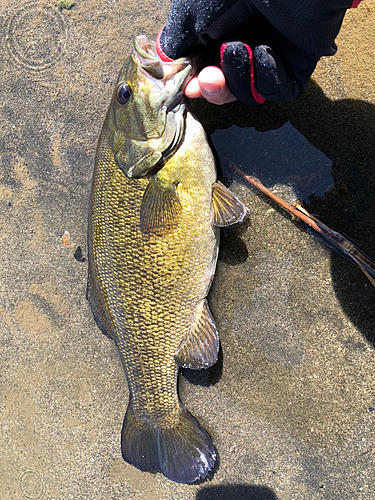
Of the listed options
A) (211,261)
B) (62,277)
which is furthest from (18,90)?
(211,261)

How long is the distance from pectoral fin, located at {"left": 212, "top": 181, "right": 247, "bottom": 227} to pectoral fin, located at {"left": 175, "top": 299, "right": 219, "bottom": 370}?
0.57 metres

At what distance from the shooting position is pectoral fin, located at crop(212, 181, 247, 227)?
7.33 feet

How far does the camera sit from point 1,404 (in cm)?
276

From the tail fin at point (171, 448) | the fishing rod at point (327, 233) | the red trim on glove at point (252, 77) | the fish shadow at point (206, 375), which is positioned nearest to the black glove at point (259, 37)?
the red trim on glove at point (252, 77)

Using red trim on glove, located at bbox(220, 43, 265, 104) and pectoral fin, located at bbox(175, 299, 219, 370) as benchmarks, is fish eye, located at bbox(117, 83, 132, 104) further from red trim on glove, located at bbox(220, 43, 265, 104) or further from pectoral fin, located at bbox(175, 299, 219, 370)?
pectoral fin, located at bbox(175, 299, 219, 370)

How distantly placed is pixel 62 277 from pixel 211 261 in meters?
1.23

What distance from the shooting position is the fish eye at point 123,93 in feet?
6.62

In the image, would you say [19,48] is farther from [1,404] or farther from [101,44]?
[1,404]

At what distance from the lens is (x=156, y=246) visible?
2.13 metres

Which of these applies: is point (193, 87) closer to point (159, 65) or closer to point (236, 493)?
point (159, 65)

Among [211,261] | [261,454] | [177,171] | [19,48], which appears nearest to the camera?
[177,171]

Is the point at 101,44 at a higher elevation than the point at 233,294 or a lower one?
higher

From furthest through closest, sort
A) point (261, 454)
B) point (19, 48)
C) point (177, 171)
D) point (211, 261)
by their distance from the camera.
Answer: point (19, 48), point (261, 454), point (211, 261), point (177, 171)

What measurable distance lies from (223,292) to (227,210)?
2.21 feet
